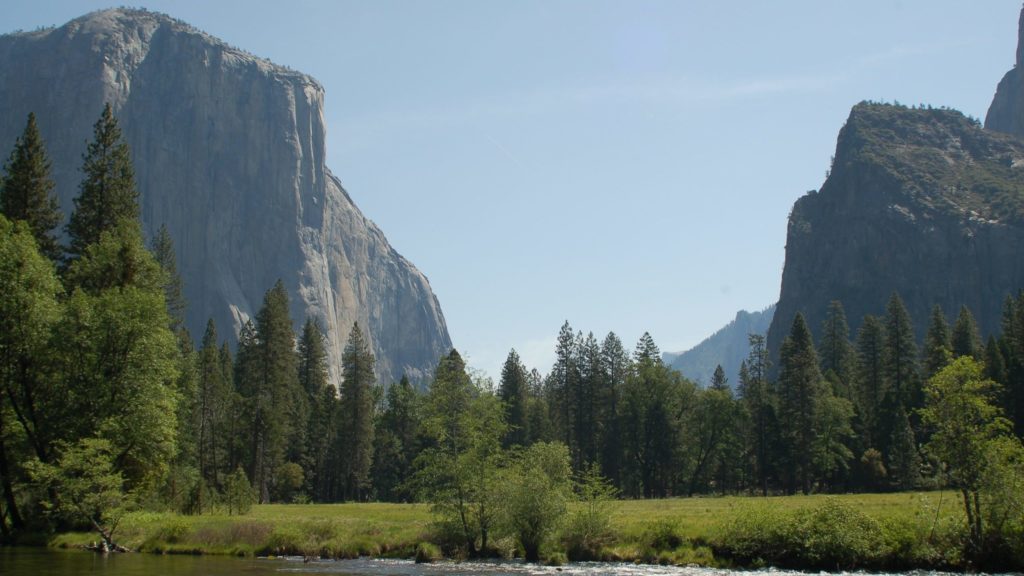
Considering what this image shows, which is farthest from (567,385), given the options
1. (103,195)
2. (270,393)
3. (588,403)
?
(103,195)

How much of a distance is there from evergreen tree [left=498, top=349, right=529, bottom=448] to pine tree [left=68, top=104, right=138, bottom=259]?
4662cm

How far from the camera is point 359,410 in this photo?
83.5 metres

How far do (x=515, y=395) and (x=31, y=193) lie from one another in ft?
172

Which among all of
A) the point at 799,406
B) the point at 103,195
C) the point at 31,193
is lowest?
the point at 799,406

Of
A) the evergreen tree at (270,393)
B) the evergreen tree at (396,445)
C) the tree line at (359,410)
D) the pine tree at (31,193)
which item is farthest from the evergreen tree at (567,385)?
the pine tree at (31,193)

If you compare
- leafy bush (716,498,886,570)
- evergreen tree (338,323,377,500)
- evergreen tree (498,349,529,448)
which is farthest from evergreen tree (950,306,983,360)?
leafy bush (716,498,886,570)

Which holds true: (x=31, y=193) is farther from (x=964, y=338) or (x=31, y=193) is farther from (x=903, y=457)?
(x=964, y=338)

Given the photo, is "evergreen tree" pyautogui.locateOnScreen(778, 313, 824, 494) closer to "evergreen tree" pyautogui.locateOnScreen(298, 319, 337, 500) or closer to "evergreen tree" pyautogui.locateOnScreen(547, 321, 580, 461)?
"evergreen tree" pyautogui.locateOnScreen(547, 321, 580, 461)

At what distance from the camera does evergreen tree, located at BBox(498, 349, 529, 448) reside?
87.5 meters

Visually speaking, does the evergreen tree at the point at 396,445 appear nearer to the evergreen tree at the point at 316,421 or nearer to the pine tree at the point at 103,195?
the evergreen tree at the point at 316,421

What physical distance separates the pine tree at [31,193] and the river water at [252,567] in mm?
20008

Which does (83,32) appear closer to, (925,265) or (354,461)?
(354,461)

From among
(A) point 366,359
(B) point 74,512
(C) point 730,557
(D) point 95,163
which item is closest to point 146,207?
(A) point 366,359

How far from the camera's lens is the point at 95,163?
159ft
